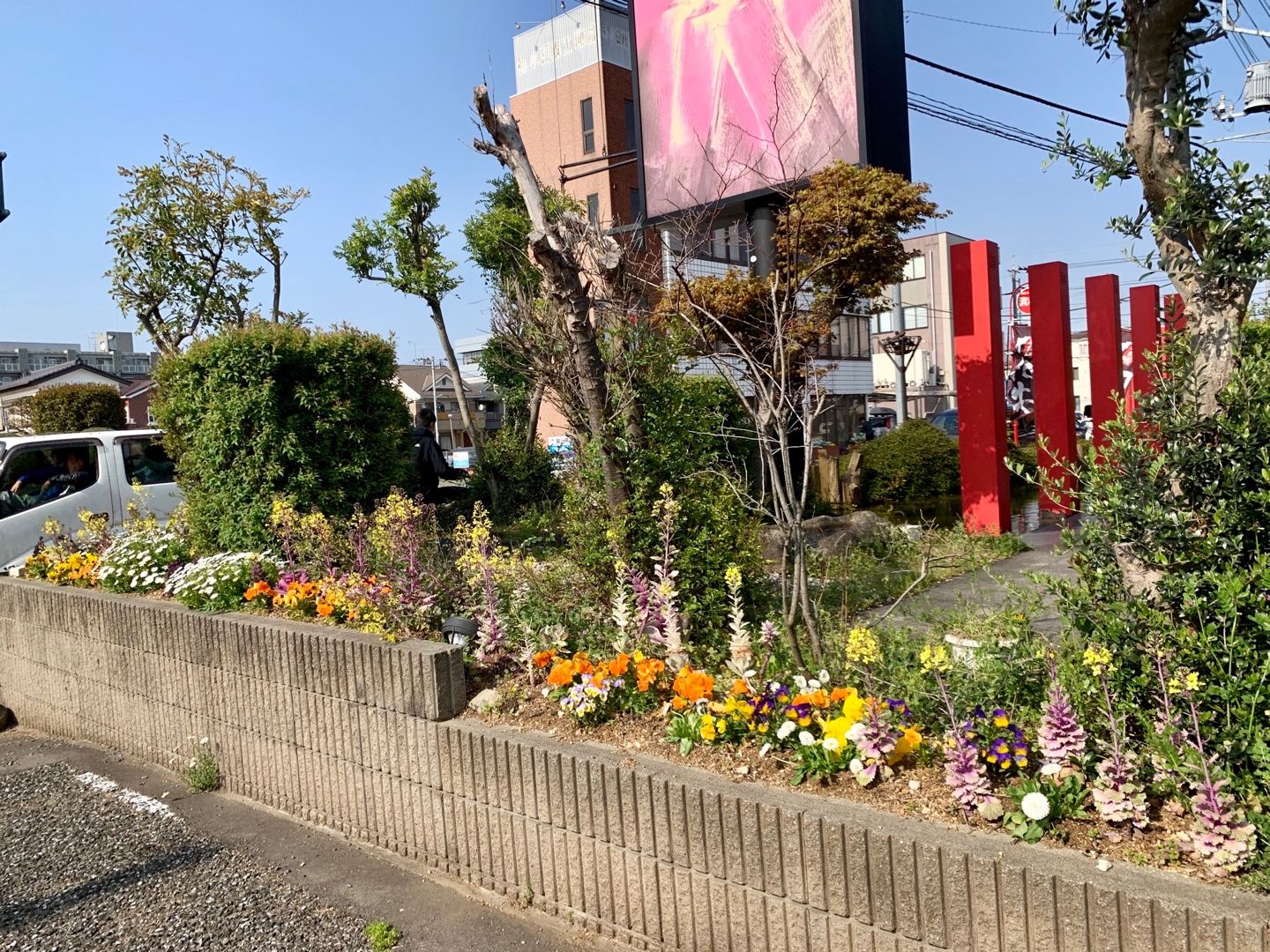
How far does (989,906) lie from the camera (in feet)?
7.76

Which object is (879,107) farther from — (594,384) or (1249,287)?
(1249,287)

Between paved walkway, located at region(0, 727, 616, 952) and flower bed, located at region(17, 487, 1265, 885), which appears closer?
flower bed, located at region(17, 487, 1265, 885)

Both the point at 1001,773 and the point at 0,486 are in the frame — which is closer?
the point at 1001,773

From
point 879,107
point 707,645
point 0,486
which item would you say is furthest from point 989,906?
point 0,486

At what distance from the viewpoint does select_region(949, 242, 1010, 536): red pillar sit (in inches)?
392

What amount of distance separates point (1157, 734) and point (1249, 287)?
134 centimetres

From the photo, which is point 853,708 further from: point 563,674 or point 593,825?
point 563,674

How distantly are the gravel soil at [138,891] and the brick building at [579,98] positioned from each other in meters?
23.2

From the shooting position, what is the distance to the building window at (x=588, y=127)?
1090 inches

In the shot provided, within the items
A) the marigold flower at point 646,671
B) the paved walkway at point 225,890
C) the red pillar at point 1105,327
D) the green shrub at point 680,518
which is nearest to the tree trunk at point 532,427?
the red pillar at point 1105,327

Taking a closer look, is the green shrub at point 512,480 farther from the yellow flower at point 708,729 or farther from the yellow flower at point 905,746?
the yellow flower at point 905,746

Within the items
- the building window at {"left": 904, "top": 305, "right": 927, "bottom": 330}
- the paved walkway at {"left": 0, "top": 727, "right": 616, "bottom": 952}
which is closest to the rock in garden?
the paved walkway at {"left": 0, "top": 727, "right": 616, "bottom": 952}

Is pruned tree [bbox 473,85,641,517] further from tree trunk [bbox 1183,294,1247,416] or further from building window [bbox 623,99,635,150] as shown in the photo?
building window [bbox 623,99,635,150]

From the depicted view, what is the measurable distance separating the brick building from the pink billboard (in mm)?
13914
